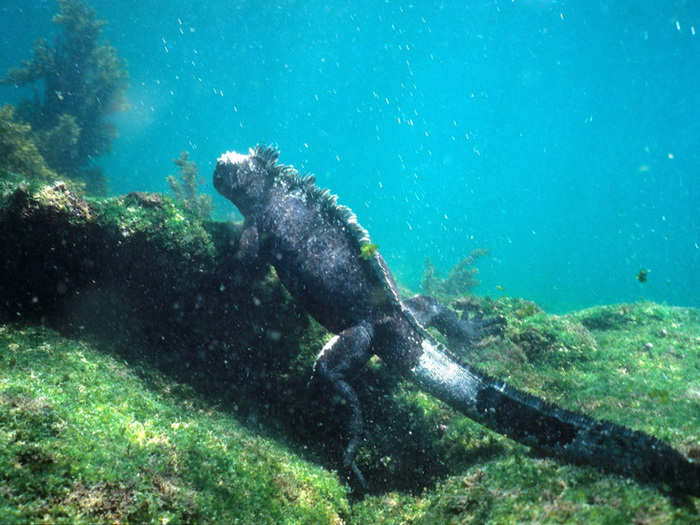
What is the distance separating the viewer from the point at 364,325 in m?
4.57

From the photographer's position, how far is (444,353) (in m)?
4.34

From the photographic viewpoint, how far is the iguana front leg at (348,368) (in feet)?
12.6

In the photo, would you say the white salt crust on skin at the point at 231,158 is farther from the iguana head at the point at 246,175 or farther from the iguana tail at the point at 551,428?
the iguana tail at the point at 551,428

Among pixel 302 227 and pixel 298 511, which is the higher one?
pixel 302 227

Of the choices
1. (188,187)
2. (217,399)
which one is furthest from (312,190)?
(188,187)

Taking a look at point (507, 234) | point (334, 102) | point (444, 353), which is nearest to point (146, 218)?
point (444, 353)

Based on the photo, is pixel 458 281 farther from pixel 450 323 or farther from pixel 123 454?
pixel 123 454

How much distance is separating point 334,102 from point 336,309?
545ft

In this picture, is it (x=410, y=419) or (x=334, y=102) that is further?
(x=334, y=102)

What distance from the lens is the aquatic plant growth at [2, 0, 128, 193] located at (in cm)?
1733

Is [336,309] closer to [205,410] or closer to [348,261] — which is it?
[348,261]

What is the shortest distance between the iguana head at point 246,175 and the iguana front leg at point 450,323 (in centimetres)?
336

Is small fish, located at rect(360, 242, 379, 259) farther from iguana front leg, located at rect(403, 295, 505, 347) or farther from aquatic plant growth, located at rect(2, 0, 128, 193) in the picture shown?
aquatic plant growth, located at rect(2, 0, 128, 193)

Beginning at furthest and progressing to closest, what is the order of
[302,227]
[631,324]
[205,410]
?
1. [631,324]
2. [302,227]
3. [205,410]
